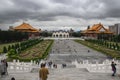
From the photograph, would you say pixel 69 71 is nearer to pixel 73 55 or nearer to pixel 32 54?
pixel 32 54

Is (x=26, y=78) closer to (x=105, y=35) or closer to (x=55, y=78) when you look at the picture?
(x=55, y=78)

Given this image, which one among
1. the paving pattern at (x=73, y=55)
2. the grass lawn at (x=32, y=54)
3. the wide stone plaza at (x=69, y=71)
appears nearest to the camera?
the wide stone plaza at (x=69, y=71)

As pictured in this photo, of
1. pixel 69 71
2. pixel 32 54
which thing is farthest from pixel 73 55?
pixel 69 71

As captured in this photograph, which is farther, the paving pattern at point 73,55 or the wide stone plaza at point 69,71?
the paving pattern at point 73,55

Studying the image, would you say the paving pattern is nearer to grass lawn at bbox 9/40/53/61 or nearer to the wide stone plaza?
the wide stone plaza

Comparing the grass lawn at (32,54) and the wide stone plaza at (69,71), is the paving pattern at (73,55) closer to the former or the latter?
the wide stone plaza at (69,71)

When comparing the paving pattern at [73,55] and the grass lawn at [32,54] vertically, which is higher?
the grass lawn at [32,54]

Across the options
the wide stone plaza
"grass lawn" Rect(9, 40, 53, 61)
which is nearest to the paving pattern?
the wide stone plaza

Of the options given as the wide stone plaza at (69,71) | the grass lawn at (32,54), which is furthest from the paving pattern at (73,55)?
the grass lawn at (32,54)

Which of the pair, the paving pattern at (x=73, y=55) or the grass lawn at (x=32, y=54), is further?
the paving pattern at (x=73, y=55)

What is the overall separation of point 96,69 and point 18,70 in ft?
20.6

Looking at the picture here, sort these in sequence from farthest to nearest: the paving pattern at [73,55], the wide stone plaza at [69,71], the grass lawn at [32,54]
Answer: the paving pattern at [73,55]
the grass lawn at [32,54]
the wide stone plaza at [69,71]

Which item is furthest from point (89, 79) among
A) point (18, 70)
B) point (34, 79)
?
point (18, 70)

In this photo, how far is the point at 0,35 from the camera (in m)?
73.4
